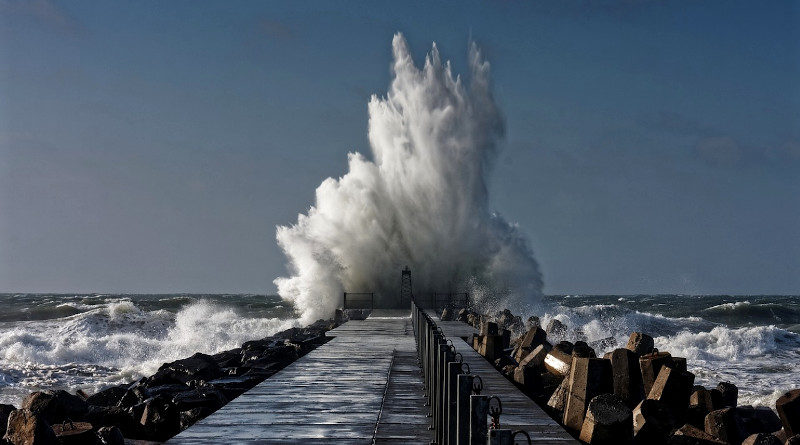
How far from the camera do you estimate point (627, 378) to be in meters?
9.53

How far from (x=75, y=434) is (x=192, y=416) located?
207cm

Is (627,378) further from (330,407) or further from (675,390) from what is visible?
(330,407)

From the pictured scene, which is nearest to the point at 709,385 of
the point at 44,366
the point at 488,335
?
the point at 488,335

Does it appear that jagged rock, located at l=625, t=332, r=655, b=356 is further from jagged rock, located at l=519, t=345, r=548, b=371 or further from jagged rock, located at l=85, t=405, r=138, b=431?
jagged rock, located at l=85, t=405, r=138, b=431

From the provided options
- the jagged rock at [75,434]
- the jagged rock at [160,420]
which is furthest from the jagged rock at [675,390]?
the jagged rock at [75,434]

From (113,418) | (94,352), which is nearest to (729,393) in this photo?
(113,418)

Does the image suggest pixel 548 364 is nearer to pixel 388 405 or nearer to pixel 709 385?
pixel 388 405

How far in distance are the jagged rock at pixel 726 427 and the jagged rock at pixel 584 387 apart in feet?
3.31

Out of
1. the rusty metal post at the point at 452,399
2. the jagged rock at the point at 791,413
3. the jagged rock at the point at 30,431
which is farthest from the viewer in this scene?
the jagged rock at the point at 791,413

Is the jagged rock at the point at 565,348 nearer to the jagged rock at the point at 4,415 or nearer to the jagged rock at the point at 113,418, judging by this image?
the jagged rock at the point at 113,418

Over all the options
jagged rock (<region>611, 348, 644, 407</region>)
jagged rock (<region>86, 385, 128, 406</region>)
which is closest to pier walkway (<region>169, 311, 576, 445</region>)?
jagged rock (<region>611, 348, 644, 407</region>)

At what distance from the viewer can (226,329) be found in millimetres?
33500

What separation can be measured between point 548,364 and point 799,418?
13.0 ft

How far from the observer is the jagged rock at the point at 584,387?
7891 mm
